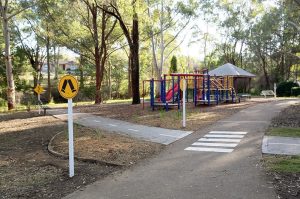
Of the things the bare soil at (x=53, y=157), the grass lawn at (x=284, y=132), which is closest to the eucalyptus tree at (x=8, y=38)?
the bare soil at (x=53, y=157)

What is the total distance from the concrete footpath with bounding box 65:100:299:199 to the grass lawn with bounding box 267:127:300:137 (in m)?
0.89

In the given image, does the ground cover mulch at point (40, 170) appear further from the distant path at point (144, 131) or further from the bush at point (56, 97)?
the bush at point (56, 97)

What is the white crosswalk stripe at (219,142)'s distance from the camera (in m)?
9.15

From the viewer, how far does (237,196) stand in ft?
18.4

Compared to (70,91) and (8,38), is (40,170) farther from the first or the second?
(8,38)

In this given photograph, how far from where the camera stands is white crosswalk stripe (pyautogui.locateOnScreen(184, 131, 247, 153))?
9.15 metres

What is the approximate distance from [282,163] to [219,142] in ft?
8.87

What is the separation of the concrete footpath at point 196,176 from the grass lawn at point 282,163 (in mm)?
215

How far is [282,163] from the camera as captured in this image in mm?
7391

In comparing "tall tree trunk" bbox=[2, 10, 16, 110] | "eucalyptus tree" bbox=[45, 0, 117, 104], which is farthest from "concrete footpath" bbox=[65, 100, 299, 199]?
"eucalyptus tree" bbox=[45, 0, 117, 104]

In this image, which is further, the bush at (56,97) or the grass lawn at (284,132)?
the bush at (56,97)

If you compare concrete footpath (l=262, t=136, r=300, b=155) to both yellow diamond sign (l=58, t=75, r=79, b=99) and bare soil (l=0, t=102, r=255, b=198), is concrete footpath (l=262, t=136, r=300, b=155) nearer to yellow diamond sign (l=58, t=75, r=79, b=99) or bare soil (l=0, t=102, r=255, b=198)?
bare soil (l=0, t=102, r=255, b=198)

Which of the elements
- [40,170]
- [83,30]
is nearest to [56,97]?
[83,30]

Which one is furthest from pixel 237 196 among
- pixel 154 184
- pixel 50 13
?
pixel 50 13
